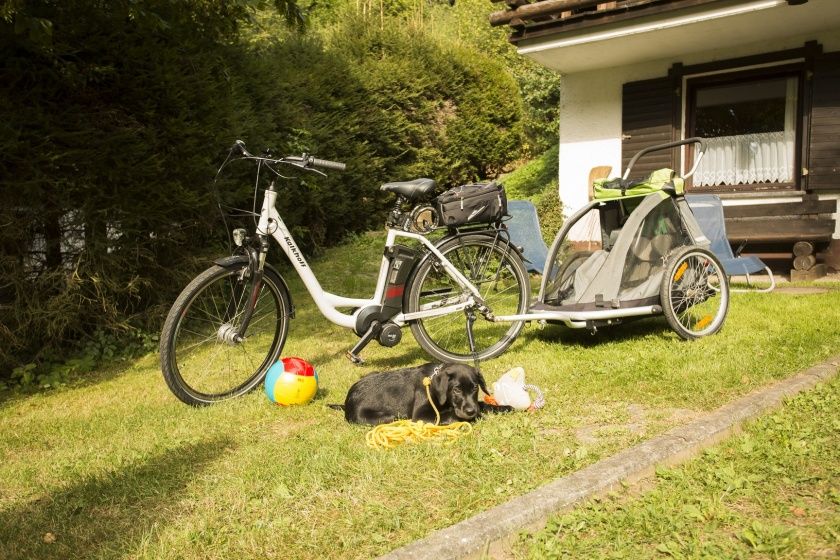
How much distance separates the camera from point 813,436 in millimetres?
2693

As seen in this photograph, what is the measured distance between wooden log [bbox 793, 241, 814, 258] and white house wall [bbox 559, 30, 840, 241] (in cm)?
243

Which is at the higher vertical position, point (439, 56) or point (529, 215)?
point (439, 56)

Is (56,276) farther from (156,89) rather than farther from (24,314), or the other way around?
(156,89)

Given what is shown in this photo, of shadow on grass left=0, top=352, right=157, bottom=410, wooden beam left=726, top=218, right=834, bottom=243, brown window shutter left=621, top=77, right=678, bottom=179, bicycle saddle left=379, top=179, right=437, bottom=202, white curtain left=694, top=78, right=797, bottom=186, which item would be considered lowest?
shadow on grass left=0, top=352, right=157, bottom=410

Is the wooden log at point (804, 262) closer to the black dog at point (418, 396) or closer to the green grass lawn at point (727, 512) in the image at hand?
the green grass lawn at point (727, 512)

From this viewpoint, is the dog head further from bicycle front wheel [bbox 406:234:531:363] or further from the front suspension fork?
the front suspension fork

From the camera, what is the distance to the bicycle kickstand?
4.09 metres

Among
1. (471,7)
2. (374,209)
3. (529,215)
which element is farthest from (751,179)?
(471,7)

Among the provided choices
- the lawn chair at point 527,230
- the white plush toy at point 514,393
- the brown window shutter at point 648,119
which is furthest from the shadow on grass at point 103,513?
the brown window shutter at point 648,119

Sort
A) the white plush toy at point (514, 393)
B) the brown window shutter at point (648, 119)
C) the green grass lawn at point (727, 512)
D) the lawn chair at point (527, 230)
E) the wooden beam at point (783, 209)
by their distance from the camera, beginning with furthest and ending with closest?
the brown window shutter at point (648, 119) < the wooden beam at point (783, 209) < the lawn chair at point (527, 230) < the white plush toy at point (514, 393) < the green grass lawn at point (727, 512)

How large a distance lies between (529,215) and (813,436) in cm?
445

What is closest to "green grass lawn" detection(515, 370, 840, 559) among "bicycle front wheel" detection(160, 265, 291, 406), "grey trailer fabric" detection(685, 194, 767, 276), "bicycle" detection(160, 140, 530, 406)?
"bicycle" detection(160, 140, 530, 406)

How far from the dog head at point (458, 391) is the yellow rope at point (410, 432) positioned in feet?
0.22

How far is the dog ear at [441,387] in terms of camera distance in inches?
124
